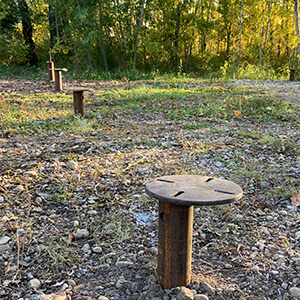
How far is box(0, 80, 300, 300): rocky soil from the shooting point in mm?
1937

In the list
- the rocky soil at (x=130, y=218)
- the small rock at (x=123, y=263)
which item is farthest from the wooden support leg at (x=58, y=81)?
the small rock at (x=123, y=263)

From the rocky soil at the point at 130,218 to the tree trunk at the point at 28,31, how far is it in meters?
11.2

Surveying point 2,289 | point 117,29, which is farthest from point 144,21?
point 2,289

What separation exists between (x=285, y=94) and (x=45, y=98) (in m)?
5.81

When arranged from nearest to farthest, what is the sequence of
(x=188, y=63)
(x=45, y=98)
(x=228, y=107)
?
(x=228, y=107)
(x=45, y=98)
(x=188, y=63)

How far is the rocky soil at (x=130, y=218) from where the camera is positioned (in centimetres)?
194

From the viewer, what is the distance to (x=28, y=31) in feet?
46.9

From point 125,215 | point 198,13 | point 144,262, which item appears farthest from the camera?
point 198,13

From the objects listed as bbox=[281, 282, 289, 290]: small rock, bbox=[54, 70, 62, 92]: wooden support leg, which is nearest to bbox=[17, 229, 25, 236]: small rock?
bbox=[281, 282, 289, 290]: small rock

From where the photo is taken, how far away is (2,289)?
1877 millimetres

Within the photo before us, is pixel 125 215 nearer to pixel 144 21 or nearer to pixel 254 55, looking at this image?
pixel 144 21

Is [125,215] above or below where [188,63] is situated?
below

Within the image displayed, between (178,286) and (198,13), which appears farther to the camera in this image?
(198,13)

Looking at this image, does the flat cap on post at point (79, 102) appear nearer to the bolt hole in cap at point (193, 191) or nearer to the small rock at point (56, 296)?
the bolt hole in cap at point (193, 191)
